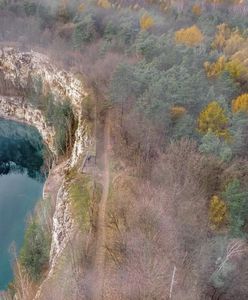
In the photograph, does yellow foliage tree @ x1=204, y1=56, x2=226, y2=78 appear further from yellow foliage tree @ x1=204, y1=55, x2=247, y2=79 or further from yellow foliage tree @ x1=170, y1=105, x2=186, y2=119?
yellow foliage tree @ x1=170, y1=105, x2=186, y2=119

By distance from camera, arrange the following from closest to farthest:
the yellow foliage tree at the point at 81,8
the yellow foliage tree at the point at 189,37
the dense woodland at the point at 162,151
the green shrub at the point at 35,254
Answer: the dense woodland at the point at 162,151 < the green shrub at the point at 35,254 < the yellow foliage tree at the point at 189,37 < the yellow foliage tree at the point at 81,8

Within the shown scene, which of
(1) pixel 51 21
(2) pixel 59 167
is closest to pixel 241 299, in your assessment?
(2) pixel 59 167

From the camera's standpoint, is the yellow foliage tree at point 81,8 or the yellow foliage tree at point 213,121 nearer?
the yellow foliage tree at point 213,121

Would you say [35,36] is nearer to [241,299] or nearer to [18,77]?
[18,77]

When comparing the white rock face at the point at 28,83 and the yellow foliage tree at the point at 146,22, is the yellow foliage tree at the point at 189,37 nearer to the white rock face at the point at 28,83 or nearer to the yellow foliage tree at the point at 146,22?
the yellow foliage tree at the point at 146,22

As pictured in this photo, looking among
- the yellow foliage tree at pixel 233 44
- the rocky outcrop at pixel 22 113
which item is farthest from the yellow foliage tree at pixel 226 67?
the rocky outcrop at pixel 22 113

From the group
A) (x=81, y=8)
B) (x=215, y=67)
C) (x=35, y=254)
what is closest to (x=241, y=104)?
(x=215, y=67)
